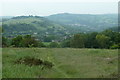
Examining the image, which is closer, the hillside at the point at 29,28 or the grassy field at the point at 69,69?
the grassy field at the point at 69,69

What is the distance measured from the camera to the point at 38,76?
332 inches

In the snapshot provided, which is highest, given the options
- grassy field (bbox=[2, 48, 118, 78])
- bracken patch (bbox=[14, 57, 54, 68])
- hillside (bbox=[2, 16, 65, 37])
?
hillside (bbox=[2, 16, 65, 37])

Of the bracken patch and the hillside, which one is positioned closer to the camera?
the bracken patch

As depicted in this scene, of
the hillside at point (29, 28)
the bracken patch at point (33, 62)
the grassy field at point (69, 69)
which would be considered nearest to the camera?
the grassy field at point (69, 69)

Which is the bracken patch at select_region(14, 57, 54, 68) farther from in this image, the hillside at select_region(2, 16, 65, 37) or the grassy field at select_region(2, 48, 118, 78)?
the hillside at select_region(2, 16, 65, 37)

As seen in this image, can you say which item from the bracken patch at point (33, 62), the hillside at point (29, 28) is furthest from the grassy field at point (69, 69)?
the hillside at point (29, 28)

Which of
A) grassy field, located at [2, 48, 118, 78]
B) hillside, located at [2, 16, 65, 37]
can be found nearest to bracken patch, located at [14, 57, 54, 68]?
grassy field, located at [2, 48, 118, 78]

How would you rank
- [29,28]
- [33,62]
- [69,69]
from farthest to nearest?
1. [29,28]
2. [33,62]
3. [69,69]

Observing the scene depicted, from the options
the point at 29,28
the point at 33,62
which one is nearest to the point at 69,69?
the point at 33,62

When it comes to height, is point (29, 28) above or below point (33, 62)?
above

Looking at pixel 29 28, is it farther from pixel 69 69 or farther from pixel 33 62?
pixel 69 69

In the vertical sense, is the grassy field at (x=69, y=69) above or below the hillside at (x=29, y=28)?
below

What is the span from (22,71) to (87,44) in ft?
134

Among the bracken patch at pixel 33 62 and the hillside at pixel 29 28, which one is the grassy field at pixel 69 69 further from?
the hillside at pixel 29 28
